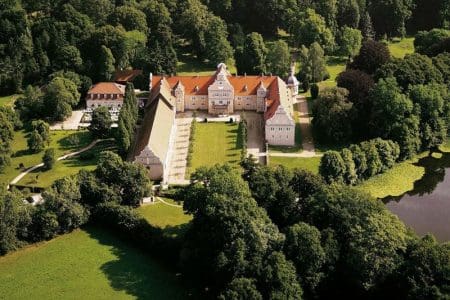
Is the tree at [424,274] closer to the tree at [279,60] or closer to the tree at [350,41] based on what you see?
the tree at [279,60]

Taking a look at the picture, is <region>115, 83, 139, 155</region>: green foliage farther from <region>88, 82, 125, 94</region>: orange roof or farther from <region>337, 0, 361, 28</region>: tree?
<region>337, 0, 361, 28</region>: tree

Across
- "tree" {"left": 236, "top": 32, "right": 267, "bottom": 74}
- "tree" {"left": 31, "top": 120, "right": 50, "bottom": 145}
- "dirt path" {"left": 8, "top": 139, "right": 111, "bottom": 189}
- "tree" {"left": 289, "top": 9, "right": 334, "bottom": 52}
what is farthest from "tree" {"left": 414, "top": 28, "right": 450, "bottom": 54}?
"tree" {"left": 31, "top": 120, "right": 50, "bottom": 145}

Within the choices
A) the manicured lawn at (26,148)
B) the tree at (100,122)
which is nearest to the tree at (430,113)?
the tree at (100,122)

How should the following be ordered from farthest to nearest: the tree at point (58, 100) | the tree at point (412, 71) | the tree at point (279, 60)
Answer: the tree at point (279, 60) < the tree at point (58, 100) < the tree at point (412, 71)

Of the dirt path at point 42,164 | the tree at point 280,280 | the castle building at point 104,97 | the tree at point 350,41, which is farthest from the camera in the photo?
the tree at point 350,41

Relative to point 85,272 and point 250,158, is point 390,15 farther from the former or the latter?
point 85,272

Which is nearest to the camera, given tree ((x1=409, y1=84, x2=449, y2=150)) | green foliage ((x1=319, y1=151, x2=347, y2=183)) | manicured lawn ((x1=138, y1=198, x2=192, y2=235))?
manicured lawn ((x1=138, y1=198, x2=192, y2=235))
